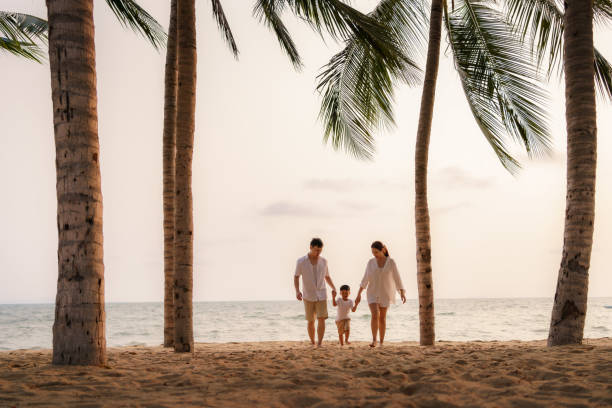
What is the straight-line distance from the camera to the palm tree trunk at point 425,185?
862 cm

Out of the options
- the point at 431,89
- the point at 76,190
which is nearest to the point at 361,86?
the point at 431,89

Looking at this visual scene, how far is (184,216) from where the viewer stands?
6836 mm

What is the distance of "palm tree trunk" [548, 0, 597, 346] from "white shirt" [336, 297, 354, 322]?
3.79 m

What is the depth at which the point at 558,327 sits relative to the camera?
611 centimetres

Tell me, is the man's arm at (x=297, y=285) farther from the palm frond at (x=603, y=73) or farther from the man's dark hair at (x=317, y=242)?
the palm frond at (x=603, y=73)

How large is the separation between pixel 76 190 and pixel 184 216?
2252 mm

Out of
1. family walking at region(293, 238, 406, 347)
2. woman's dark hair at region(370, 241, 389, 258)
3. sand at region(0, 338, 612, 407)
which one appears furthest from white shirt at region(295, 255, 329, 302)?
sand at region(0, 338, 612, 407)

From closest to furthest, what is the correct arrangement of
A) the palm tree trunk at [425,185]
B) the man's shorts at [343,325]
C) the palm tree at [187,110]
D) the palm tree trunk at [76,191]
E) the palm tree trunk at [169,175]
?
the palm tree trunk at [76,191] < the palm tree at [187,110] < the palm tree trunk at [169,175] < the palm tree trunk at [425,185] < the man's shorts at [343,325]

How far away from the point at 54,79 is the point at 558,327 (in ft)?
18.7

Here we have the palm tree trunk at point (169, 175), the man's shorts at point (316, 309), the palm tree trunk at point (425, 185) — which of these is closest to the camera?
the man's shorts at point (316, 309)

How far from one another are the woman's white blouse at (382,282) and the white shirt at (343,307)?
1.28 meters

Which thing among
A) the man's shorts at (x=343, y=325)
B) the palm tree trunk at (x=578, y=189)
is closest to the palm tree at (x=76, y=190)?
the palm tree trunk at (x=578, y=189)

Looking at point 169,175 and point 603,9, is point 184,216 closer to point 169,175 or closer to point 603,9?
point 169,175

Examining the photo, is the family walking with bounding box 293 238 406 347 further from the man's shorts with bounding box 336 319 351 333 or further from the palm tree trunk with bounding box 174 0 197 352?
the palm tree trunk with bounding box 174 0 197 352
